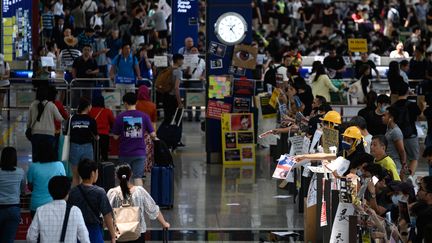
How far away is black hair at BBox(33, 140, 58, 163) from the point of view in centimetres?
1548

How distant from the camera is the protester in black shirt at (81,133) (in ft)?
63.5

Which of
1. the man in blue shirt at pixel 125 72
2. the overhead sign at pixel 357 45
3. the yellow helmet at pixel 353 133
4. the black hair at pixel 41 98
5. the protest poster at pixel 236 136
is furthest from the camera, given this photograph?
the overhead sign at pixel 357 45

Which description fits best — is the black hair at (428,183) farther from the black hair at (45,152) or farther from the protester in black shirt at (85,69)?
the protester in black shirt at (85,69)

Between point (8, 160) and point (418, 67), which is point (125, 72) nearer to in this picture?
point (418, 67)

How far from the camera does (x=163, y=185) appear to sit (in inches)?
777

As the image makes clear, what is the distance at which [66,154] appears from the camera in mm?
19656

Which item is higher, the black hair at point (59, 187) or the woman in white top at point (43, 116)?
the black hair at point (59, 187)

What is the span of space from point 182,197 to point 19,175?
20.1 feet

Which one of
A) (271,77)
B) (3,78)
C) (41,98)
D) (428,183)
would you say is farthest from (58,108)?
(428,183)

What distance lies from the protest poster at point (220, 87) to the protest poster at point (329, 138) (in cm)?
830

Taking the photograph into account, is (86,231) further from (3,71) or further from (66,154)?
(3,71)

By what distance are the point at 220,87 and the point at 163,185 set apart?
540cm

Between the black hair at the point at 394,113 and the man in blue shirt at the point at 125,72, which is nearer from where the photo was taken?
the black hair at the point at 394,113

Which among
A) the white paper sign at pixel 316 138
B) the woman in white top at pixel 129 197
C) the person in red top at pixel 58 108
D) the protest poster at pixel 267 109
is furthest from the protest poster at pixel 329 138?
the protest poster at pixel 267 109
